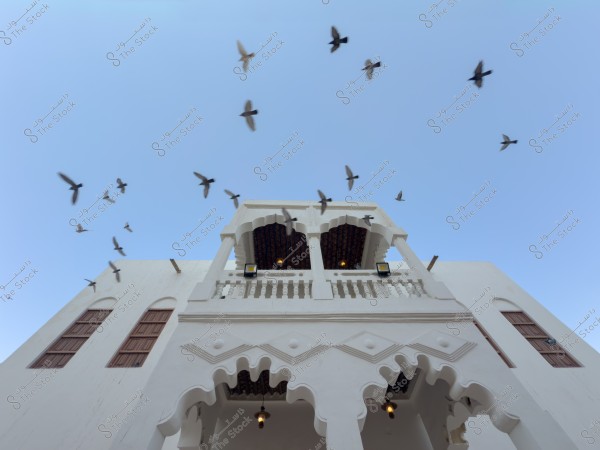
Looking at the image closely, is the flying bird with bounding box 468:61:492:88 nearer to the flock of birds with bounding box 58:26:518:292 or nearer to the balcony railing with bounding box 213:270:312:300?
the flock of birds with bounding box 58:26:518:292

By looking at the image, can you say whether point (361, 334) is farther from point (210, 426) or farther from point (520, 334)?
point (520, 334)

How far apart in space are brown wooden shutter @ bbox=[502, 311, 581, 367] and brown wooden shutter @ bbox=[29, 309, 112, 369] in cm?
1208

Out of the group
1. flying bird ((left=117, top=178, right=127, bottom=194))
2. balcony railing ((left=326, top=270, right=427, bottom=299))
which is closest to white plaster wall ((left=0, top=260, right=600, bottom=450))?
balcony railing ((left=326, top=270, right=427, bottom=299))

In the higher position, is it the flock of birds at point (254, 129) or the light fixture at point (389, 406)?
the flock of birds at point (254, 129)

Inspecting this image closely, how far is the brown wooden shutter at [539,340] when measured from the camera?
8.51 meters

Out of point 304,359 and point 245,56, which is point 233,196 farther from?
point 304,359

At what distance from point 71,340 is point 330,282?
291 inches

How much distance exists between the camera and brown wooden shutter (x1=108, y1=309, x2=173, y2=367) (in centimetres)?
817

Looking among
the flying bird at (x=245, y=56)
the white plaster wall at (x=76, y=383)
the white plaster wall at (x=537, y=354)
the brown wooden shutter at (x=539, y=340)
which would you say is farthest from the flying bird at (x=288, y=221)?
the brown wooden shutter at (x=539, y=340)

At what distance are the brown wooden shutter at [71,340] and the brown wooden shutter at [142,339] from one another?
3.87 ft

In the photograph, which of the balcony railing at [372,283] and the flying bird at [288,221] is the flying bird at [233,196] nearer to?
the flying bird at [288,221]

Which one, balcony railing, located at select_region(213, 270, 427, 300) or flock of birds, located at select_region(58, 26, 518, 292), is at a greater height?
flock of birds, located at select_region(58, 26, 518, 292)

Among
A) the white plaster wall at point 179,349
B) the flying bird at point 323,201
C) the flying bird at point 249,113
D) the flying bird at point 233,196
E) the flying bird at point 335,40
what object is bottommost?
the white plaster wall at point 179,349

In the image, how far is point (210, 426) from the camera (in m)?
6.91
